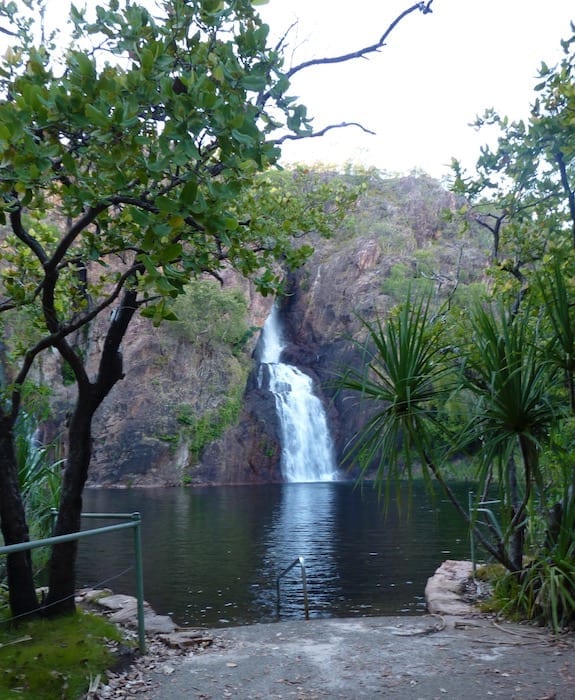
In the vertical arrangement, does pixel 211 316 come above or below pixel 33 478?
above

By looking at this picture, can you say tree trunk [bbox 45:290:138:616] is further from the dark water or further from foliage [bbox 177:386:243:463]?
foliage [bbox 177:386:243:463]

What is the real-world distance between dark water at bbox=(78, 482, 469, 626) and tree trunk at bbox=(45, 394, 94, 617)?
21.5 inches

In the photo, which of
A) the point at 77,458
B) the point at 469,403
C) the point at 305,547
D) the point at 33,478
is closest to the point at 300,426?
the point at 305,547

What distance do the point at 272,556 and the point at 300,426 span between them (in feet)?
77.9

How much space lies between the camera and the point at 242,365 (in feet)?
142

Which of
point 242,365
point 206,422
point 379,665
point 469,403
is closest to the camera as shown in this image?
point 379,665

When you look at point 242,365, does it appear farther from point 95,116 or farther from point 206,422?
point 95,116

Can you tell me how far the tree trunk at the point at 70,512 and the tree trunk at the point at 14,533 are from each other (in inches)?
7.9

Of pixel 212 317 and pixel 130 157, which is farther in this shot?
pixel 212 317

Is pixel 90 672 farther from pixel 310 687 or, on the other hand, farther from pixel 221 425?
pixel 221 425

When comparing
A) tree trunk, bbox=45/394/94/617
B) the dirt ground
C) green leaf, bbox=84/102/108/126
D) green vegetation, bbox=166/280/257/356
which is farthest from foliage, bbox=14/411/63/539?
green vegetation, bbox=166/280/257/356

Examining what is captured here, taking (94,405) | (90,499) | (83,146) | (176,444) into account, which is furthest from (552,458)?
(176,444)

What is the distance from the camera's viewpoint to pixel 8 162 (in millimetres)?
3793

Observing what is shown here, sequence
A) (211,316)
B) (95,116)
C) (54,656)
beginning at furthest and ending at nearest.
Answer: (211,316), (54,656), (95,116)
